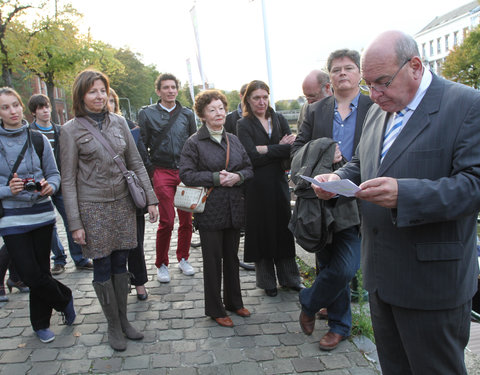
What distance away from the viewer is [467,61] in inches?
1661

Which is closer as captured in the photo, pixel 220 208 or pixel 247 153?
pixel 220 208

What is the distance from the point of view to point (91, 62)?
85.4 ft

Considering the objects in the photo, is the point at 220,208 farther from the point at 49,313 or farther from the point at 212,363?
the point at 49,313

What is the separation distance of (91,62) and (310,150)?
85.0 ft

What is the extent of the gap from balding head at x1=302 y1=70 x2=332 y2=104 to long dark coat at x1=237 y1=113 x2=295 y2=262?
1.63ft

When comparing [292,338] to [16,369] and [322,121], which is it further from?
[16,369]

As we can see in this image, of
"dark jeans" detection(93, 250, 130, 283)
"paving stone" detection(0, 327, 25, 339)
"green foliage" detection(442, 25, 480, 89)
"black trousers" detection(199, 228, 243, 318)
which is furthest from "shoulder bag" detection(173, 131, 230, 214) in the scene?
"green foliage" detection(442, 25, 480, 89)

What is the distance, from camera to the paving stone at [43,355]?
3387mm

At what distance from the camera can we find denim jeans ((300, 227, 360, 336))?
3.39 m

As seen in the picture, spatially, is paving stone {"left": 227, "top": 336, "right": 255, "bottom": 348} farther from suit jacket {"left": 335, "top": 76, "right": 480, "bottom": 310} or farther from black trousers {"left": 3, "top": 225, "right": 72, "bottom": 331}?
suit jacket {"left": 335, "top": 76, "right": 480, "bottom": 310}

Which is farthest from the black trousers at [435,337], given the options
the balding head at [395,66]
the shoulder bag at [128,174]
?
the shoulder bag at [128,174]

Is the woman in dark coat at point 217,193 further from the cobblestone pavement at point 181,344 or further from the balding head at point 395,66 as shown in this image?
the balding head at point 395,66

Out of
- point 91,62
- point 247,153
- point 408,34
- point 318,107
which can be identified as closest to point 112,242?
point 247,153

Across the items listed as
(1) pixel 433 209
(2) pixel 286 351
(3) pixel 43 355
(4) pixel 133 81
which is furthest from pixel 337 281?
(4) pixel 133 81
